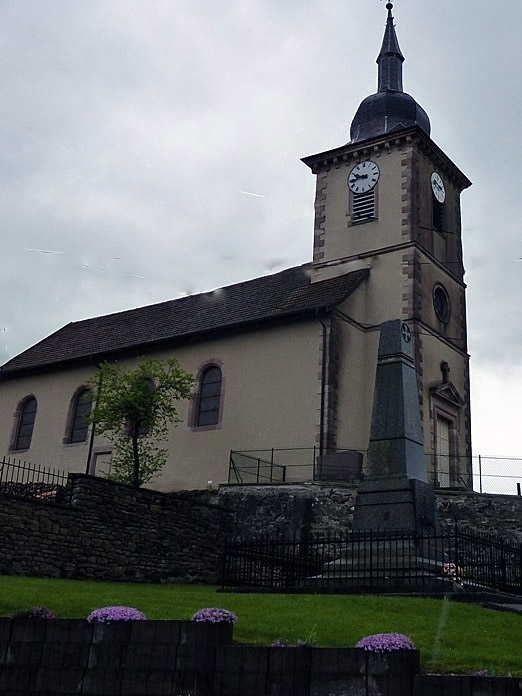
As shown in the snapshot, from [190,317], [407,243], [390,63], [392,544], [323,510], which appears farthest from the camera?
[390,63]

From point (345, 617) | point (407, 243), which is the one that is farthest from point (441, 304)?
point (345, 617)

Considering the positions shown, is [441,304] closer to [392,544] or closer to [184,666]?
[392,544]

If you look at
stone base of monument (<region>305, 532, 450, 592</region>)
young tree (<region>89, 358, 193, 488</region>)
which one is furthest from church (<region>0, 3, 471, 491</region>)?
stone base of monument (<region>305, 532, 450, 592</region>)

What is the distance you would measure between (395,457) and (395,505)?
0.99 metres

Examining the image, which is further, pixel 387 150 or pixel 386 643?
pixel 387 150

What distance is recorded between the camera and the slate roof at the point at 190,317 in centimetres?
2978

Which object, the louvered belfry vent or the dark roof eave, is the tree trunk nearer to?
the dark roof eave

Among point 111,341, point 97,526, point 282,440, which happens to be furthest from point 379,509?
point 111,341

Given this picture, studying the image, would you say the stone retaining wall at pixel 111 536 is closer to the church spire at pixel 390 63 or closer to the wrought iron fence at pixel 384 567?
the wrought iron fence at pixel 384 567

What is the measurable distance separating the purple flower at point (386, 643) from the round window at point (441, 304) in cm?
2391

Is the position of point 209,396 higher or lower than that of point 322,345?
lower

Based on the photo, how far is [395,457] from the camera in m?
16.1

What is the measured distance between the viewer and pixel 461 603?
12477 mm

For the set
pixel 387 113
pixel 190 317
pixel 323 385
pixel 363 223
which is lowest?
pixel 323 385
